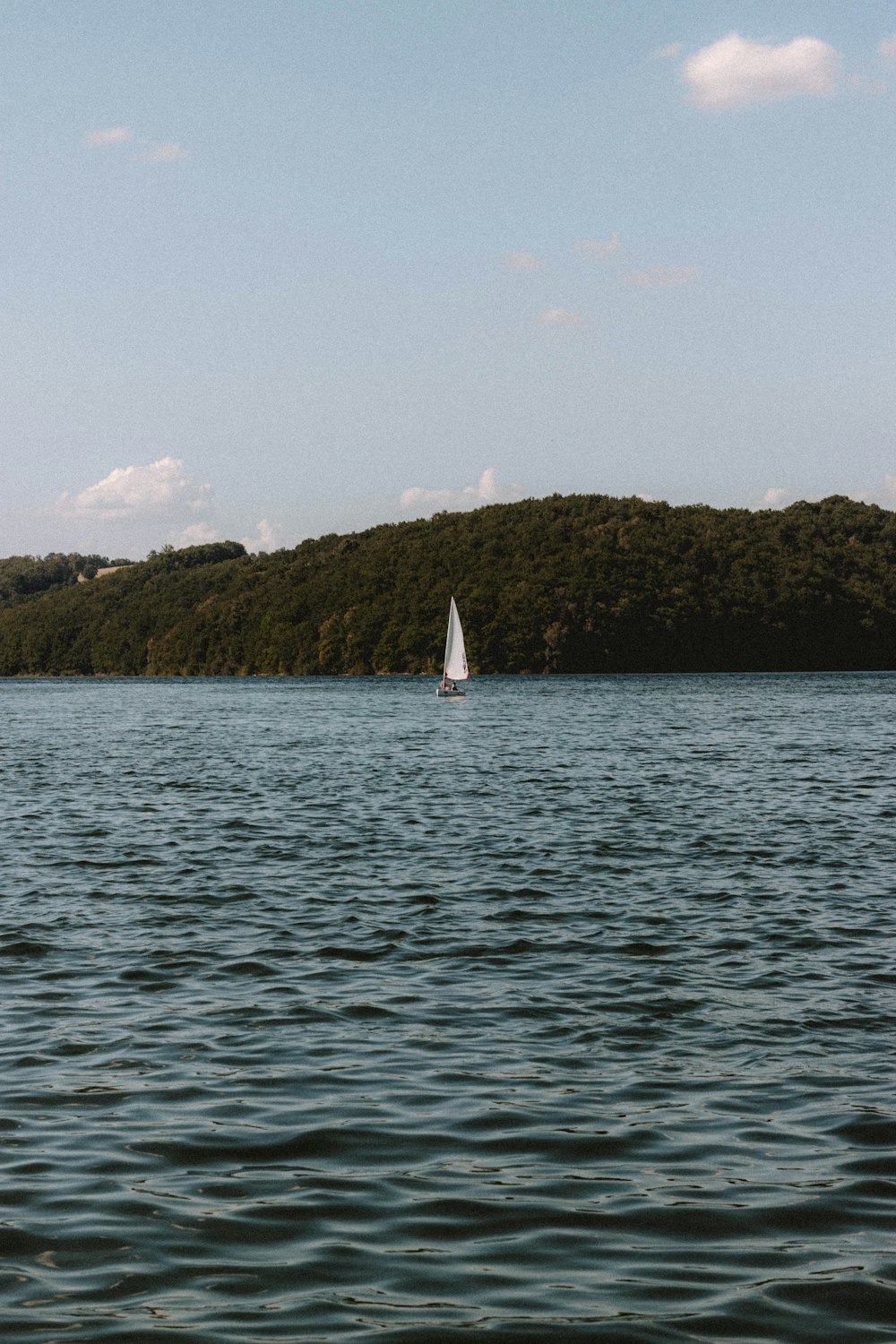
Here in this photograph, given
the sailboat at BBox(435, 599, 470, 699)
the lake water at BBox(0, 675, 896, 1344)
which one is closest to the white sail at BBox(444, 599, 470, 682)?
the sailboat at BBox(435, 599, 470, 699)

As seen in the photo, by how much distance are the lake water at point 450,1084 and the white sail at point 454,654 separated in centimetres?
8080

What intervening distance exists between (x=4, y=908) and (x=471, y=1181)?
12853 millimetres

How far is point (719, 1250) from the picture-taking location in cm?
838

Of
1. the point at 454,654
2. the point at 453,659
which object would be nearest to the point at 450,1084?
the point at 454,654

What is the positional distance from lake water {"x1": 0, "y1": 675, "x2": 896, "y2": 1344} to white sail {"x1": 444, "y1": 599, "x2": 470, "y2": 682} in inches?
3181

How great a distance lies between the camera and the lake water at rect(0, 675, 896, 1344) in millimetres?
7859

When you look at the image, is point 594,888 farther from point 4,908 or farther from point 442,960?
point 4,908

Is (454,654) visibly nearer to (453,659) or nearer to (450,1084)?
(453,659)

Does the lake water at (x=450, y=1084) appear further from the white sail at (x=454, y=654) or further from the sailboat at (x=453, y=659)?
the sailboat at (x=453, y=659)

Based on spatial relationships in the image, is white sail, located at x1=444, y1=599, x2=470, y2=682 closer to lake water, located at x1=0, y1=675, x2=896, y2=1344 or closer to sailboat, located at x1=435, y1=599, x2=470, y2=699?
sailboat, located at x1=435, y1=599, x2=470, y2=699

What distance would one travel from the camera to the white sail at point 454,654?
110938mm

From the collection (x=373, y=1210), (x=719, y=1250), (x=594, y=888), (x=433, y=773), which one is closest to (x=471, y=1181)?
(x=373, y=1210)

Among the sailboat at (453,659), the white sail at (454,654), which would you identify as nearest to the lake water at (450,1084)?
the white sail at (454,654)

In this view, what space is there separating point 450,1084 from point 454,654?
103 metres
